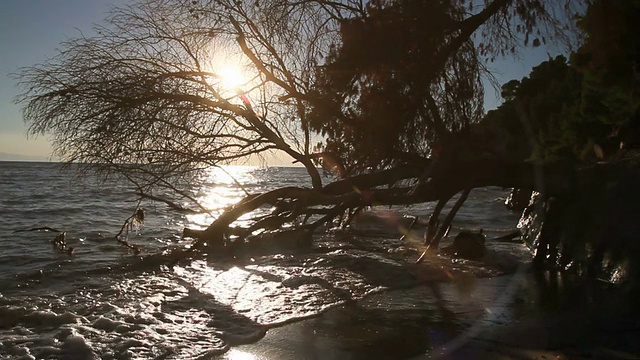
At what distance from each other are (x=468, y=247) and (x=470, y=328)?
6.30 metres

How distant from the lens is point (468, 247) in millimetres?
12047

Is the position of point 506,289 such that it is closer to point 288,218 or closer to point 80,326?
point 288,218

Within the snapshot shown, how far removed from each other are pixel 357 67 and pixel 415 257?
5197 mm

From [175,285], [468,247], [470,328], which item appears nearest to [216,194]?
[175,285]

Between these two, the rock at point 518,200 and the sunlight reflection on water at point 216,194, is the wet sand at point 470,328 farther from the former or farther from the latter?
the rock at point 518,200


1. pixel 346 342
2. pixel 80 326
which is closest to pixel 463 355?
pixel 346 342

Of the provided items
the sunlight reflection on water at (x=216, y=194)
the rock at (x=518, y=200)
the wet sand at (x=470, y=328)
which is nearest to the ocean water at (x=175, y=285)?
the sunlight reflection on water at (x=216, y=194)

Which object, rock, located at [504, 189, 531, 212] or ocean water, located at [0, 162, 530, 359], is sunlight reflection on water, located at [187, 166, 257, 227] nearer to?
ocean water, located at [0, 162, 530, 359]

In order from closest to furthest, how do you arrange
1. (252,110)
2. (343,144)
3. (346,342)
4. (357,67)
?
(346,342)
(357,67)
(252,110)
(343,144)

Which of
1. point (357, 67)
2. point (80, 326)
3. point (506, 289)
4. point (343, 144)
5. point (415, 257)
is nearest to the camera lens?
point (80, 326)

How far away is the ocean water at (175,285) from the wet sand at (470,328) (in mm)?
414

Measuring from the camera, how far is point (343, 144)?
10.5m

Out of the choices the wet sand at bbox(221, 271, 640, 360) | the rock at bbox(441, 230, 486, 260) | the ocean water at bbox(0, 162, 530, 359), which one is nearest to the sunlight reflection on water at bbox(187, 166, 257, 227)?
the ocean water at bbox(0, 162, 530, 359)

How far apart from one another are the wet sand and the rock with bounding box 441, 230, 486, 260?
3657mm
